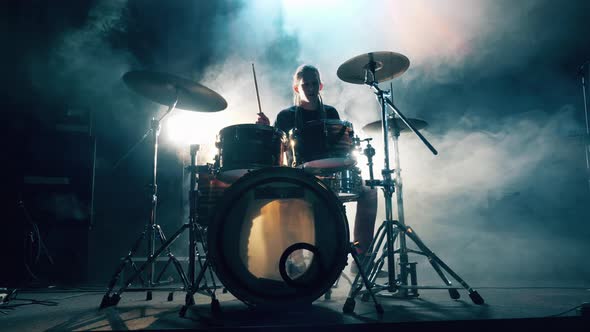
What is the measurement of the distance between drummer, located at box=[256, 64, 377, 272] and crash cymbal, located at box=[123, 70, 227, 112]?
0.67 meters

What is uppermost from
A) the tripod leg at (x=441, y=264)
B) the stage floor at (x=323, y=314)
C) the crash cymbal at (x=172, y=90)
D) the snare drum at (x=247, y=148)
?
the crash cymbal at (x=172, y=90)

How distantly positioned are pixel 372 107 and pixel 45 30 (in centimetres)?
446

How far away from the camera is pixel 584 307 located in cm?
184

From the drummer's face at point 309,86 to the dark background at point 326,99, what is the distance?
188 cm

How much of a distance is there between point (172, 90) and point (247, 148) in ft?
3.42

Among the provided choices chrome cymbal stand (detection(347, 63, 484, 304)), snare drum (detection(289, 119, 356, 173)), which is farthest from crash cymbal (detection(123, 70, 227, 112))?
chrome cymbal stand (detection(347, 63, 484, 304))

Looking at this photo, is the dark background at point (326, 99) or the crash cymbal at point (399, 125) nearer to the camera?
the crash cymbal at point (399, 125)

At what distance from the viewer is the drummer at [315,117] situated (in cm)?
341

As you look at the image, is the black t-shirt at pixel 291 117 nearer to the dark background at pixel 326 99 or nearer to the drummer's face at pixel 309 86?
the drummer's face at pixel 309 86

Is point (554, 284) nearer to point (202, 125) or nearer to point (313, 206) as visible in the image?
point (313, 206)

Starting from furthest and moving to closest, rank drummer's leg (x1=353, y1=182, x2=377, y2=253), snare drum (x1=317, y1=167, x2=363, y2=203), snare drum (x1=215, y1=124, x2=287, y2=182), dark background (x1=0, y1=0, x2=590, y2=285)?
1. dark background (x1=0, y1=0, x2=590, y2=285)
2. drummer's leg (x1=353, y1=182, x2=377, y2=253)
3. snare drum (x1=317, y1=167, x2=363, y2=203)
4. snare drum (x1=215, y1=124, x2=287, y2=182)

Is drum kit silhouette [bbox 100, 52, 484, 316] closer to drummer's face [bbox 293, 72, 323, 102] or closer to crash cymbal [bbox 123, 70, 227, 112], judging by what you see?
crash cymbal [bbox 123, 70, 227, 112]

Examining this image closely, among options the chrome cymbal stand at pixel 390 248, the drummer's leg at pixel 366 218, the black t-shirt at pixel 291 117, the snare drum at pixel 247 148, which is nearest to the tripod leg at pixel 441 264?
the chrome cymbal stand at pixel 390 248

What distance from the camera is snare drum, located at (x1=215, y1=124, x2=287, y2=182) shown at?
2549mm
